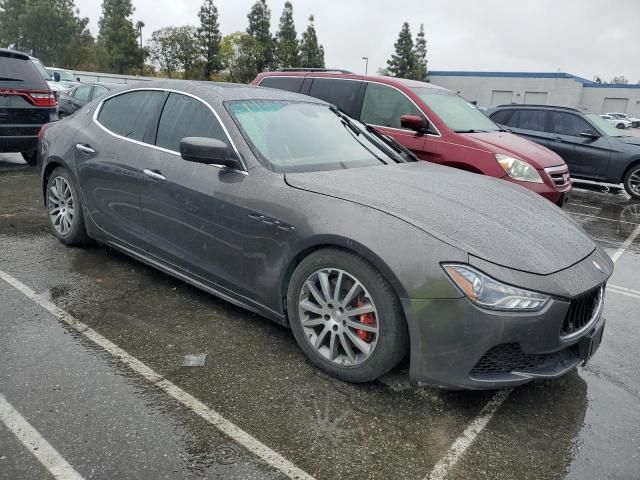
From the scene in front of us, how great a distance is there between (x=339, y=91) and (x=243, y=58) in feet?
182

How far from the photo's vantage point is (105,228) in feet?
13.5

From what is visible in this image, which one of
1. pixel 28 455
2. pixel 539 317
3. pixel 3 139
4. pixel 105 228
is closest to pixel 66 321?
pixel 105 228

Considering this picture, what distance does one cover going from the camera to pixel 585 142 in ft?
32.8

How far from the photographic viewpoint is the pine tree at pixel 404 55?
6650 centimetres

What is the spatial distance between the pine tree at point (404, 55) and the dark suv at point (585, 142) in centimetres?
5893

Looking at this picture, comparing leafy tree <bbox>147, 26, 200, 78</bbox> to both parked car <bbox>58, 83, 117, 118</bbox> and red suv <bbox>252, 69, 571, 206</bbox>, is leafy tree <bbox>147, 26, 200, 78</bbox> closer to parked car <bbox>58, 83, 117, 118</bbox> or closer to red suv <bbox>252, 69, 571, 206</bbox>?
parked car <bbox>58, 83, 117, 118</bbox>

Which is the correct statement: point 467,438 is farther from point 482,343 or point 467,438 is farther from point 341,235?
point 341,235

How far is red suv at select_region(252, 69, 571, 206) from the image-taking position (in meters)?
5.91

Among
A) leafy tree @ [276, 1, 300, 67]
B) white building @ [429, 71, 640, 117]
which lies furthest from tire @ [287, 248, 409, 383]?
leafy tree @ [276, 1, 300, 67]

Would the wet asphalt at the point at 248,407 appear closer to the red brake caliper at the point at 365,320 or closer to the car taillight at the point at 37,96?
the red brake caliper at the point at 365,320

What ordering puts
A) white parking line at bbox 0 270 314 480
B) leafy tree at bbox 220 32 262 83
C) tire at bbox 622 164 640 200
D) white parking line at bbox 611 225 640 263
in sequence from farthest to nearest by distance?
1. leafy tree at bbox 220 32 262 83
2. tire at bbox 622 164 640 200
3. white parking line at bbox 611 225 640 263
4. white parking line at bbox 0 270 314 480

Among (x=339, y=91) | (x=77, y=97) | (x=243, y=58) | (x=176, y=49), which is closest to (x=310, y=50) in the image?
(x=243, y=58)

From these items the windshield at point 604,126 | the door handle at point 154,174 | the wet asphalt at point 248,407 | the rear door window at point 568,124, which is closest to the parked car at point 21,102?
the wet asphalt at point 248,407

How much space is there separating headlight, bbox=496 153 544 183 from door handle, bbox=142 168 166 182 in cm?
385
